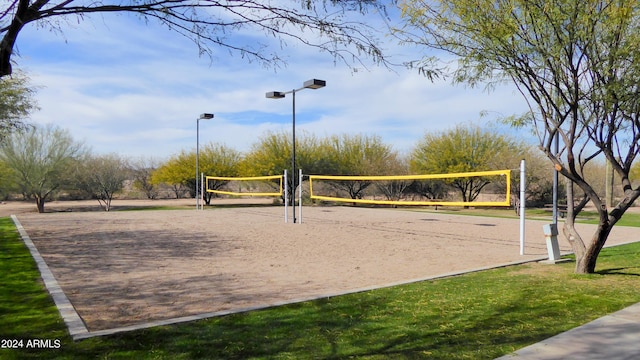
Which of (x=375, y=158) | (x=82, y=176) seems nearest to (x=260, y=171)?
(x=375, y=158)

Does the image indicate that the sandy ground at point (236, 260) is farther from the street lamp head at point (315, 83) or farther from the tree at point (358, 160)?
the tree at point (358, 160)

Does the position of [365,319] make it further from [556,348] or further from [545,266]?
[545,266]

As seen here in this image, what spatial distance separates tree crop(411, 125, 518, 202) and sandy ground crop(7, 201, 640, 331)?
14149 mm

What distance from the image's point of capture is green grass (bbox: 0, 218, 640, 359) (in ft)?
11.8

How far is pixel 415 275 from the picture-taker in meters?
7.12

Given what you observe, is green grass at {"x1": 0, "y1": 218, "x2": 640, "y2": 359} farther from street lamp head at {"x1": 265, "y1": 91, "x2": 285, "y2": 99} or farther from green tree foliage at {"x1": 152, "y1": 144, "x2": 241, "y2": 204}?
green tree foliage at {"x1": 152, "y1": 144, "x2": 241, "y2": 204}

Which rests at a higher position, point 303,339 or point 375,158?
point 375,158

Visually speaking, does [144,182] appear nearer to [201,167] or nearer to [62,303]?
[201,167]

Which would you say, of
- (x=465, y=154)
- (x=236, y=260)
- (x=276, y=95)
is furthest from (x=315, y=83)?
(x=465, y=154)

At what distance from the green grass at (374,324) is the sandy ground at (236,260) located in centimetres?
54

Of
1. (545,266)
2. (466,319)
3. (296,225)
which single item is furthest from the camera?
(296,225)

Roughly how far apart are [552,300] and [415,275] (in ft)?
7.24

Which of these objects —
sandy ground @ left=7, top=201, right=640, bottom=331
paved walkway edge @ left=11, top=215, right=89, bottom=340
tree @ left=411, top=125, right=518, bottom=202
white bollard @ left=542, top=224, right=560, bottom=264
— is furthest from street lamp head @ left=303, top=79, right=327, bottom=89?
tree @ left=411, top=125, right=518, bottom=202

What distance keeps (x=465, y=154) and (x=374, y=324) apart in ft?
86.4
